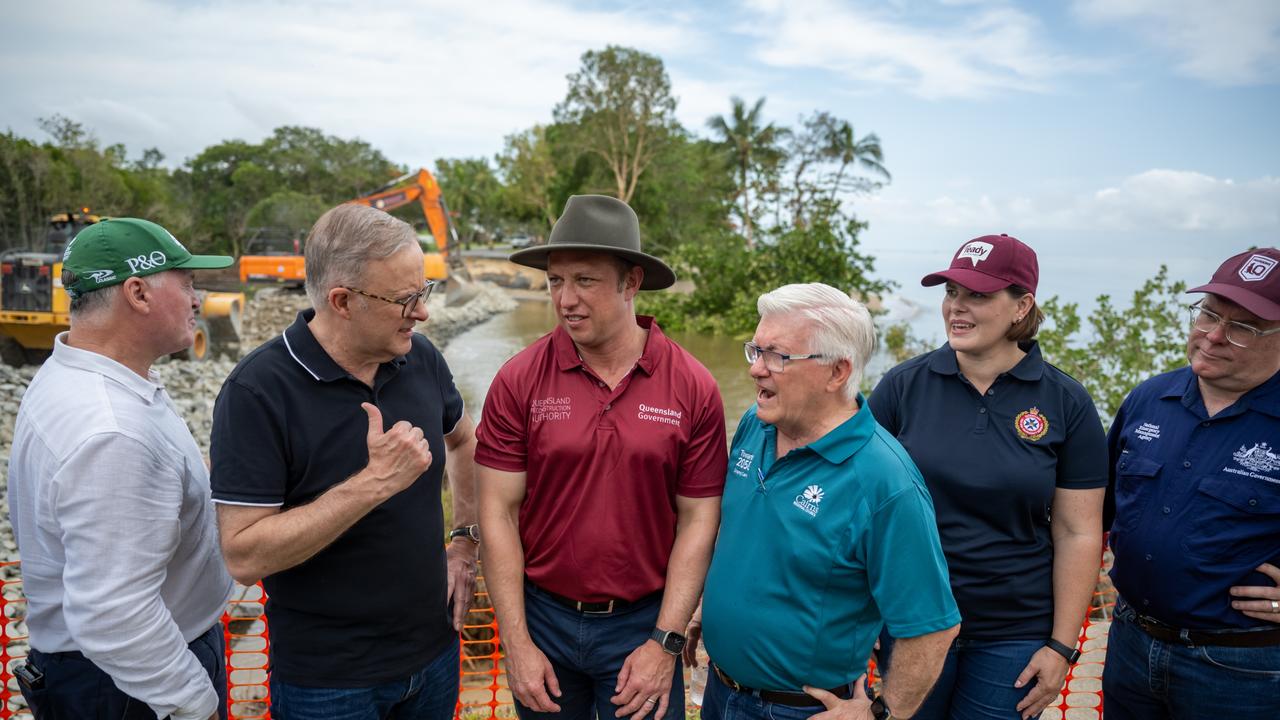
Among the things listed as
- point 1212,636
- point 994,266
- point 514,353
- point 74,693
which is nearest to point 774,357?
point 994,266

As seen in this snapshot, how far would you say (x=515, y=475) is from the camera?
2.41 meters

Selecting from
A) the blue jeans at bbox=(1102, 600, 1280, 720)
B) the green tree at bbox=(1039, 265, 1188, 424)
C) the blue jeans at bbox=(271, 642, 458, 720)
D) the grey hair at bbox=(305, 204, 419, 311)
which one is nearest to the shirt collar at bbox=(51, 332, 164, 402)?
the grey hair at bbox=(305, 204, 419, 311)

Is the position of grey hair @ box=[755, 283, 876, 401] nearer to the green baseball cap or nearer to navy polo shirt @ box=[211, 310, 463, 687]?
navy polo shirt @ box=[211, 310, 463, 687]

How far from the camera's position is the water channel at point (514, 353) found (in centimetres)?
1360

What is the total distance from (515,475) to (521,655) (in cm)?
54

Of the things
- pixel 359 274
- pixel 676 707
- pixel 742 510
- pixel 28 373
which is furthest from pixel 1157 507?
pixel 28 373

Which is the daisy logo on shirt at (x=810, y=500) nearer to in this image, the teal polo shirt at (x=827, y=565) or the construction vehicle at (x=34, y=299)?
the teal polo shirt at (x=827, y=565)

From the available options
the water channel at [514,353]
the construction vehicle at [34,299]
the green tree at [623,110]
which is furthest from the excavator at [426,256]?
the green tree at [623,110]

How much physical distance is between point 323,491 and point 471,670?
334cm

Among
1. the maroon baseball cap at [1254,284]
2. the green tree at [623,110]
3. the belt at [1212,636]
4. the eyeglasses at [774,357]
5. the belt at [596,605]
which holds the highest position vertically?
the green tree at [623,110]

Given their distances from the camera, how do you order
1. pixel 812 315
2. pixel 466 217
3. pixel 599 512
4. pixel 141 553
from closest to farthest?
pixel 141 553 → pixel 812 315 → pixel 599 512 → pixel 466 217

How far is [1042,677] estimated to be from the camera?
2355 mm

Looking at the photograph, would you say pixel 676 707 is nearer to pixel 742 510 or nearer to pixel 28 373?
pixel 742 510

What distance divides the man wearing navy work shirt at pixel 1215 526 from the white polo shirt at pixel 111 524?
2760 millimetres
